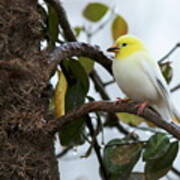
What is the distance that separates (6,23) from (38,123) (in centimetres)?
19

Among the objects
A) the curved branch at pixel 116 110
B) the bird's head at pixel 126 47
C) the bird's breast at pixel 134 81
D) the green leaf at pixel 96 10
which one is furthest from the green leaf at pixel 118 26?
the curved branch at pixel 116 110

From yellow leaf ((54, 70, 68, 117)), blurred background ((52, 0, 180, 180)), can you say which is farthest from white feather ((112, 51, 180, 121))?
blurred background ((52, 0, 180, 180))

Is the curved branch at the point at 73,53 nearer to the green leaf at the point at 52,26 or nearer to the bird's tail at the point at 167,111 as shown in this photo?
the green leaf at the point at 52,26

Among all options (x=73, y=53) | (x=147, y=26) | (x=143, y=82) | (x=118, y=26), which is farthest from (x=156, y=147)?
(x=147, y=26)

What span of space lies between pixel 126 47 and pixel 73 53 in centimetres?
24

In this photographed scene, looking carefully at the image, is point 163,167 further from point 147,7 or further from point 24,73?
point 147,7

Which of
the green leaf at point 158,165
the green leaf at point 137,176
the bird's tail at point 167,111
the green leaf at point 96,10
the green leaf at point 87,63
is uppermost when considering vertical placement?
the green leaf at point 96,10

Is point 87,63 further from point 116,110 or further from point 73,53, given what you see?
point 116,110

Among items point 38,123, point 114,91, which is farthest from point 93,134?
point 114,91

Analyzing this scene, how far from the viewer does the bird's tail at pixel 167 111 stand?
1.14 meters

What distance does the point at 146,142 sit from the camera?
109 centimetres

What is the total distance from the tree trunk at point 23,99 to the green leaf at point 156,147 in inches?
7.6

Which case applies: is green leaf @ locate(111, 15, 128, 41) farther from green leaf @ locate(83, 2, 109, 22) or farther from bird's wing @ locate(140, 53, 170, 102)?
bird's wing @ locate(140, 53, 170, 102)

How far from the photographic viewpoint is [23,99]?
3.05ft
